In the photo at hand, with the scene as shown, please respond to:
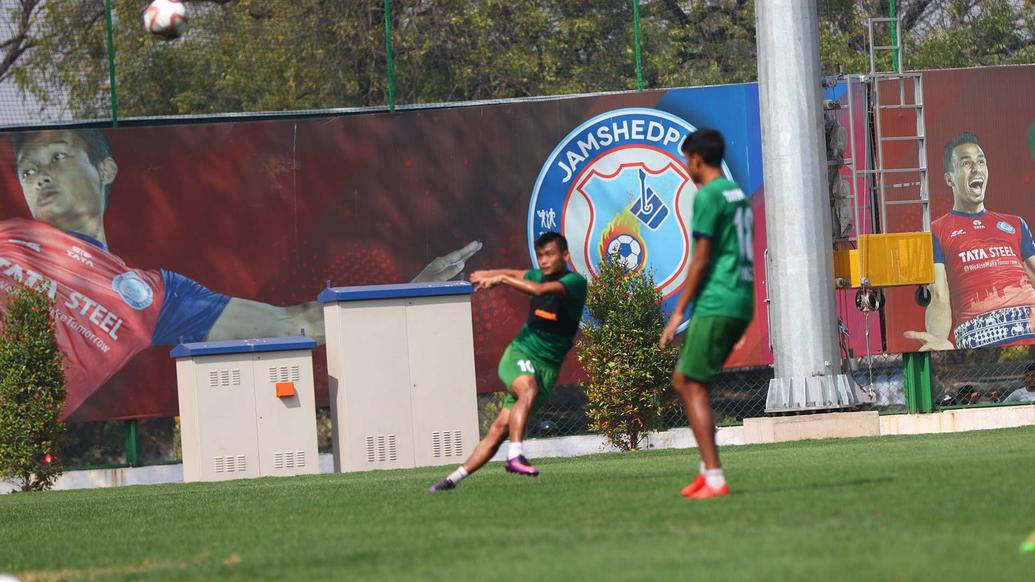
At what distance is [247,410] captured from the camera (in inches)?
792

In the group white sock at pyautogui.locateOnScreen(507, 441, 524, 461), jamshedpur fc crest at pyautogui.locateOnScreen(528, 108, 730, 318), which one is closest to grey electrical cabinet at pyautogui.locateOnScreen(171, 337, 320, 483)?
jamshedpur fc crest at pyautogui.locateOnScreen(528, 108, 730, 318)

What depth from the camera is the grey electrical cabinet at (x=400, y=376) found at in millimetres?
20109

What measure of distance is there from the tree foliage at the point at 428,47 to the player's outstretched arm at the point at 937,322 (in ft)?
15.6

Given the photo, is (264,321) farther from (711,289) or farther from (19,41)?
(711,289)

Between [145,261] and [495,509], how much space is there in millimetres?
13889

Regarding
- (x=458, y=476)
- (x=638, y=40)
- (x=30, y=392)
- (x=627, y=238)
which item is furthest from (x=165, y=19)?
(x=458, y=476)

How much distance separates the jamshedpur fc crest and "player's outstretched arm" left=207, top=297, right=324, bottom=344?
335 cm

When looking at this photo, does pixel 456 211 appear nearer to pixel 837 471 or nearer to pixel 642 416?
pixel 642 416

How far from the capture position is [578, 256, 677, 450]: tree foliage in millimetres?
20641

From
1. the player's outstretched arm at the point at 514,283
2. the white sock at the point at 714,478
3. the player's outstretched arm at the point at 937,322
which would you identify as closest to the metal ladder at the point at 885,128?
the player's outstretched arm at the point at 937,322

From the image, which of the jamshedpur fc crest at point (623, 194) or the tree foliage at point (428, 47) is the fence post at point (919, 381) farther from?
the tree foliage at point (428, 47)

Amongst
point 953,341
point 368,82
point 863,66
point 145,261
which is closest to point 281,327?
point 145,261

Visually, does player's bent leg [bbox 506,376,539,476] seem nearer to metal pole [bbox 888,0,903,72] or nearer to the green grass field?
the green grass field

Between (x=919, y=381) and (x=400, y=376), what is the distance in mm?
8197
